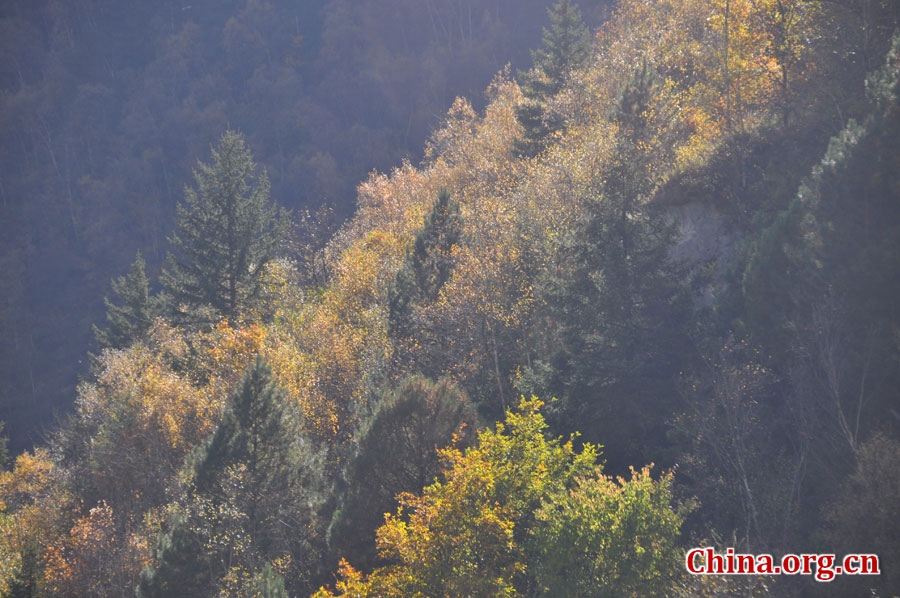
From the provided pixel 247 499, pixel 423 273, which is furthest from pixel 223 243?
pixel 247 499

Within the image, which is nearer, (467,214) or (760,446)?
(760,446)

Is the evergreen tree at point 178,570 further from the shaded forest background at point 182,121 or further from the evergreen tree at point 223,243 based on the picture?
the shaded forest background at point 182,121

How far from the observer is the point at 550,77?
128 feet

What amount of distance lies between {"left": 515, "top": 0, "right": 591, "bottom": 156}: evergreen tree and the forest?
8.5 inches

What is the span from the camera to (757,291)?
18078 millimetres

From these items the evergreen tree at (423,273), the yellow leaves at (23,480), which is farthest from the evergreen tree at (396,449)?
the yellow leaves at (23,480)

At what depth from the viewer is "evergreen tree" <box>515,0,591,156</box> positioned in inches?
1422

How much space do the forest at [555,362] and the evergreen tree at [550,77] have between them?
216 millimetres

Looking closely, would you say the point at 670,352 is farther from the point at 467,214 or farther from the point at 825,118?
the point at 467,214

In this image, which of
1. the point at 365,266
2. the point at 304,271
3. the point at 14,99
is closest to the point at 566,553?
the point at 365,266

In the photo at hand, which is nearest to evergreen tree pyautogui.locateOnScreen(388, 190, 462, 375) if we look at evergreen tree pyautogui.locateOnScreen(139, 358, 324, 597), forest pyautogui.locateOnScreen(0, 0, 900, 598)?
forest pyautogui.locateOnScreen(0, 0, 900, 598)

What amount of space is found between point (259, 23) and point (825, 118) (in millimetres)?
104216

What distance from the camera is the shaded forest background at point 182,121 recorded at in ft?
281

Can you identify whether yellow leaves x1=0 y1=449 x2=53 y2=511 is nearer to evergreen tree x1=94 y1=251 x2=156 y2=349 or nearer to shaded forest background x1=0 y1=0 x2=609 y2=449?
evergreen tree x1=94 y1=251 x2=156 y2=349
